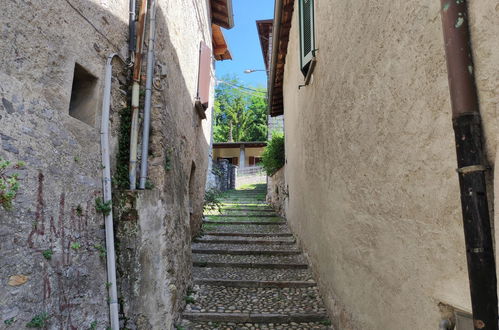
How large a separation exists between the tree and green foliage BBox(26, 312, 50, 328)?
1033 inches

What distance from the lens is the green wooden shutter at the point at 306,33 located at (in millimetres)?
3868

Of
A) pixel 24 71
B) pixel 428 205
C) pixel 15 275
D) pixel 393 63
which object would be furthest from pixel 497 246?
pixel 24 71

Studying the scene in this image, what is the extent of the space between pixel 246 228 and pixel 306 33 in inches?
178

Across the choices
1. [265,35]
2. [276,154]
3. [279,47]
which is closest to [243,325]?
[276,154]

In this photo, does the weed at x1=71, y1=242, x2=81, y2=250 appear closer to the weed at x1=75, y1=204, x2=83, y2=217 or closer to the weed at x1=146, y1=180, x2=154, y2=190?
the weed at x1=75, y1=204, x2=83, y2=217


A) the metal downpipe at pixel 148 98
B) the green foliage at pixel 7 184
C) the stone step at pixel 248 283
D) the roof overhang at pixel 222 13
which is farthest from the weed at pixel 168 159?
the roof overhang at pixel 222 13

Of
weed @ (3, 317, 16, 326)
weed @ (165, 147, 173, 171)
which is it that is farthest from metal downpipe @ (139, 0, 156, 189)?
weed @ (3, 317, 16, 326)

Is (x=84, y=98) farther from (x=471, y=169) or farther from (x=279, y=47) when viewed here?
(x=279, y=47)

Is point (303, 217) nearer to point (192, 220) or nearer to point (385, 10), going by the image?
point (192, 220)

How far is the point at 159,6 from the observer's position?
347 centimetres

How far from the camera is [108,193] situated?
2.50 metres

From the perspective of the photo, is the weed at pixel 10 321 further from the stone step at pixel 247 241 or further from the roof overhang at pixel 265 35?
the roof overhang at pixel 265 35

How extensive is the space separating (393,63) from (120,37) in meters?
2.66

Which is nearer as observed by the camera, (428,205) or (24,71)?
(428,205)
